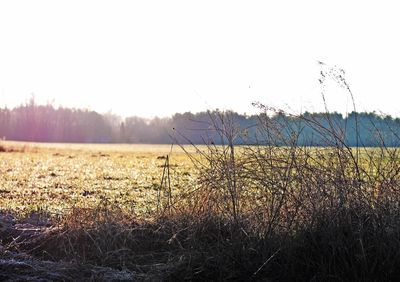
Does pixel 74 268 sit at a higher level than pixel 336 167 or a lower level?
lower

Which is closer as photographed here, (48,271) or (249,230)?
(48,271)

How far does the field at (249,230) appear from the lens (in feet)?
17.8

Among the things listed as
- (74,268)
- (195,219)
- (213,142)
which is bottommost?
(74,268)

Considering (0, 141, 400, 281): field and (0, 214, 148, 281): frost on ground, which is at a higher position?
(0, 141, 400, 281): field

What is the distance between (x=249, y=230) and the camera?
5852 millimetres

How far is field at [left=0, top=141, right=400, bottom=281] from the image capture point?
5.42 metres

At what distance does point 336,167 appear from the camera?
6.07m

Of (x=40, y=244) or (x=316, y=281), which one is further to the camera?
(x=40, y=244)

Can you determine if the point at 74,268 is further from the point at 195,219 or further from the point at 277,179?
the point at 277,179

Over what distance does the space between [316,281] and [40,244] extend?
3.55 metres

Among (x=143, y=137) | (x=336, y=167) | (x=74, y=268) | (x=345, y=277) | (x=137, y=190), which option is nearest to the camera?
(x=345, y=277)

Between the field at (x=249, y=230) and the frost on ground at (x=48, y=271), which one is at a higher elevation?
the field at (x=249, y=230)

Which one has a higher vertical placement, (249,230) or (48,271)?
(249,230)

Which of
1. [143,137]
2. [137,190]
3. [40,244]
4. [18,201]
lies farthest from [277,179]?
[143,137]
